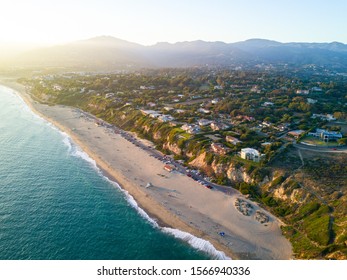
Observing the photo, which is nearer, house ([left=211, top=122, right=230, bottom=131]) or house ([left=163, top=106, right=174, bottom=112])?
house ([left=211, top=122, right=230, bottom=131])

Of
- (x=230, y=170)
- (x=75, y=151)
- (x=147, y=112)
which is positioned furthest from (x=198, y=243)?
(x=147, y=112)

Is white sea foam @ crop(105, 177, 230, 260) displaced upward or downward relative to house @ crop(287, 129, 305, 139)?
downward

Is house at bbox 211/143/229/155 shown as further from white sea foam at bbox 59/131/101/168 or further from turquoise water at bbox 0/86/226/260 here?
white sea foam at bbox 59/131/101/168

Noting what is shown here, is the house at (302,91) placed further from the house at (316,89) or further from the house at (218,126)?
the house at (218,126)

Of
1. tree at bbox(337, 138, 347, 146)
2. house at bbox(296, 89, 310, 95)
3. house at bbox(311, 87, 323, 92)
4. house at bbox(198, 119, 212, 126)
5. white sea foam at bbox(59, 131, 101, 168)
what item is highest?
tree at bbox(337, 138, 347, 146)

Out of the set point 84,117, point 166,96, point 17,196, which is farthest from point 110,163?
point 166,96

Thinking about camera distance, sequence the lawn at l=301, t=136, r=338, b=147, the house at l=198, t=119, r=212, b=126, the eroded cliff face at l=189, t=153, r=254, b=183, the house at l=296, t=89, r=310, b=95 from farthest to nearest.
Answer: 1. the house at l=296, t=89, r=310, b=95
2. the house at l=198, t=119, r=212, b=126
3. the lawn at l=301, t=136, r=338, b=147
4. the eroded cliff face at l=189, t=153, r=254, b=183

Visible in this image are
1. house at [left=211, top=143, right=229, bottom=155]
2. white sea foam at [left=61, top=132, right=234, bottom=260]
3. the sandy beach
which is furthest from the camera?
house at [left=211, top=143, right=229, bottom=155]

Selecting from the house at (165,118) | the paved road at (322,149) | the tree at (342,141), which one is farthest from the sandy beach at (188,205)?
the tree at (342,141)

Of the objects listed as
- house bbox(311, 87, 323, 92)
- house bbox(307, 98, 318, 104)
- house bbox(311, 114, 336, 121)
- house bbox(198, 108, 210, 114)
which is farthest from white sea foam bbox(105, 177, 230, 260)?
house bbox(311, 87, 323, 92)
